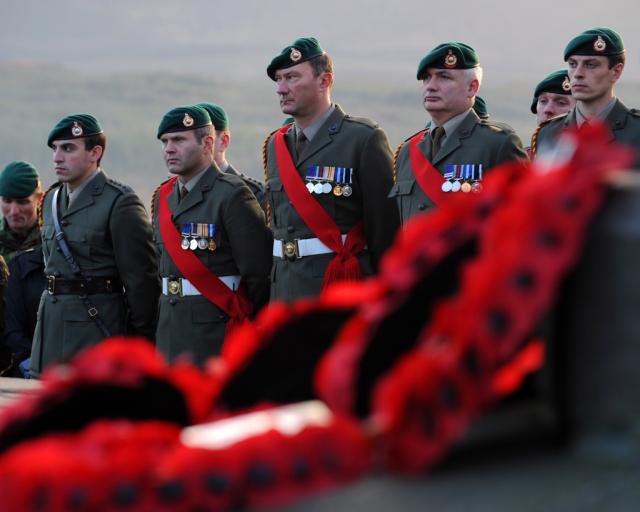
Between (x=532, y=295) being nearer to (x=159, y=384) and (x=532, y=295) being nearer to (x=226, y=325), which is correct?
(x=159, y=384)

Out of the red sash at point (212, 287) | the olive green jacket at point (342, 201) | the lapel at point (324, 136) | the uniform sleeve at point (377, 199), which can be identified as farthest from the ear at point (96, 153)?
the uniform sleeve at point (377, 199)

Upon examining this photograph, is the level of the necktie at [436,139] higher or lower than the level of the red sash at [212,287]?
higher

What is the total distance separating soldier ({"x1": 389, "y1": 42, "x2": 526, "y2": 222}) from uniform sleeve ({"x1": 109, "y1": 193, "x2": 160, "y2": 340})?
1892mm

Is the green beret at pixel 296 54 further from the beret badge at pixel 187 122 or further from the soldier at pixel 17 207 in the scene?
the soldier at pixel 17 207

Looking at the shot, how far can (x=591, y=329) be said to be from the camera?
1375 mm

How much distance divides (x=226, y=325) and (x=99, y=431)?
19.2ft

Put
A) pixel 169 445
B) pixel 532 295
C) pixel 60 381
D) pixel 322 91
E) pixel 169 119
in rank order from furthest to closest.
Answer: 1. pixel 169 119
2. pixel 322 91
3. pixel 60 381
4. pixel 169 445
5. pixel 532 295

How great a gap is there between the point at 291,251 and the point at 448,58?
1.36 m

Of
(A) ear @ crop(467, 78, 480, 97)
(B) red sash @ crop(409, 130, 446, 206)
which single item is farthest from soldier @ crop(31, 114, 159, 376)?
(A) ear @ crop(467, 78, 480, 97)

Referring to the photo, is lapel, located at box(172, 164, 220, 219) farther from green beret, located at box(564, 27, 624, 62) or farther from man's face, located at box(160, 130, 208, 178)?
green beret, located at box(564, 27, 624, 62)

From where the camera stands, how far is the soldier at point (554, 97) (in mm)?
8727

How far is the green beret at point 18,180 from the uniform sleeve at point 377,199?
11.1ft

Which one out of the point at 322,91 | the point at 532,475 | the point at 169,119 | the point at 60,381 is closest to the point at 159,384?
the point at 60,381

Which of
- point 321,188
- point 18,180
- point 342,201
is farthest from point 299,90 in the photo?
point 18,180
